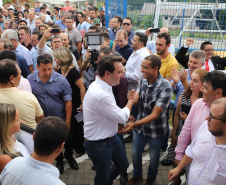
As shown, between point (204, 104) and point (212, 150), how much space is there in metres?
0.58

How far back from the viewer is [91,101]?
233 cm

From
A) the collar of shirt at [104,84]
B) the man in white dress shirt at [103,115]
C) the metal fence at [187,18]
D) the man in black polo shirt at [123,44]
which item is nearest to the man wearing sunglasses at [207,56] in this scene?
the man in black polo shirt at [123,44]

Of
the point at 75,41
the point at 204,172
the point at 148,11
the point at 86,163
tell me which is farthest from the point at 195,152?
the point at 75,41

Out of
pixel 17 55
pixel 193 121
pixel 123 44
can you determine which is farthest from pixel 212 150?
pixel 17 55

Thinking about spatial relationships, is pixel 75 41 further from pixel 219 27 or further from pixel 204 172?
pixel 204 172

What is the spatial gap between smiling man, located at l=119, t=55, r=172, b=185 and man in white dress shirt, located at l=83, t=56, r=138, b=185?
1.10ft

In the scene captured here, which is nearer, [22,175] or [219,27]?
[22,175]

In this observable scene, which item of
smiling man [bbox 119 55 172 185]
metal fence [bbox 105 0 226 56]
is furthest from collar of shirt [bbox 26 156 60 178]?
metal fence [bbox 105 0 226 56]

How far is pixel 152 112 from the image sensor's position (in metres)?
2.73

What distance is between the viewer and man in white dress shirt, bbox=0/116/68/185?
131 cm

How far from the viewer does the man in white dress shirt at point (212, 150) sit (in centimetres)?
173

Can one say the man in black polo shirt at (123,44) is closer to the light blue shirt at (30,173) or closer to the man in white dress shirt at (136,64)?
the man in white dress shirt at (136,64)

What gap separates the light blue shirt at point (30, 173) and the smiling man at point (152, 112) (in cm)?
147

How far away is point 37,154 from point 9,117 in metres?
0.50
